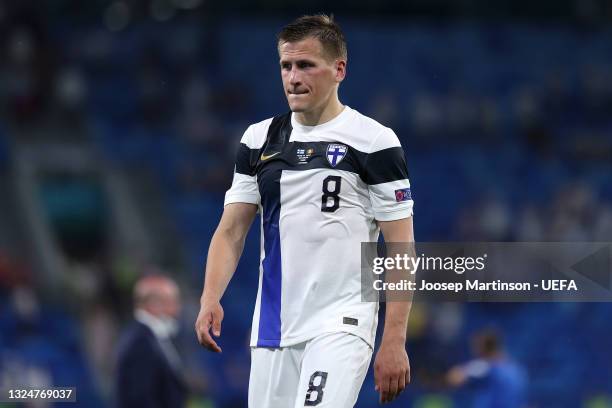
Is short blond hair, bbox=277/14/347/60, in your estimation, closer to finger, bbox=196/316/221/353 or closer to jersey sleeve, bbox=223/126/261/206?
jersey sleeve, bbox=223/126/261/206

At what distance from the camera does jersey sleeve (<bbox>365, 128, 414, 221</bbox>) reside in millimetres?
4121

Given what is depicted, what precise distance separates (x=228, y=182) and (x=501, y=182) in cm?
385

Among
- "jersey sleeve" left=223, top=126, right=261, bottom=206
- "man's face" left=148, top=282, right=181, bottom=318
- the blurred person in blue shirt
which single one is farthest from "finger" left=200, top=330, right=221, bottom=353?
the blurred person in blue shirt

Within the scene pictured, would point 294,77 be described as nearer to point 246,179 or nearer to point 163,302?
point 246,179

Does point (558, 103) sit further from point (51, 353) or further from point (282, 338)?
point (282, 338)

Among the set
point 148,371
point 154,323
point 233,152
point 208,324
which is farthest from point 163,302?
point 233,152

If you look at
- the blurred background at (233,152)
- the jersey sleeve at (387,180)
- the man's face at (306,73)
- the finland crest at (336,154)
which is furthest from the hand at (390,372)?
the blurred background at (233,152)

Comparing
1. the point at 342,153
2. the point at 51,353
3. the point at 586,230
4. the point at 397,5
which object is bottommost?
the point at 51,353

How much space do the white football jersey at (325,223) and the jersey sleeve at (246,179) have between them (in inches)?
5.0

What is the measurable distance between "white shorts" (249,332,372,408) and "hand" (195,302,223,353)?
0.60 feet

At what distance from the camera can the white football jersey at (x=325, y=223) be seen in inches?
162

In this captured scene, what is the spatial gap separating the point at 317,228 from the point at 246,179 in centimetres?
40

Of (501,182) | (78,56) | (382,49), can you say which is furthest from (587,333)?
(78,56)

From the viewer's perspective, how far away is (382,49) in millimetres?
17984
